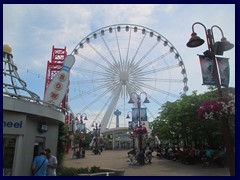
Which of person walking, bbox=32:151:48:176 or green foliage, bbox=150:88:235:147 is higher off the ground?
green foliage, bbox=150:88:235:147

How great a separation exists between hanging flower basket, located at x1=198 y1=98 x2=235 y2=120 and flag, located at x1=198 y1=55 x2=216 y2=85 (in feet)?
2.29

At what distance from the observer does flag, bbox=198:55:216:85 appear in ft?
27.2

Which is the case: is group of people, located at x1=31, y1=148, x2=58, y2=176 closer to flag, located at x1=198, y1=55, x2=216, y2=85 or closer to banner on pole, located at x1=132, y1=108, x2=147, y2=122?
flag, located at x1=198, y1=55, x2=216, y2=85

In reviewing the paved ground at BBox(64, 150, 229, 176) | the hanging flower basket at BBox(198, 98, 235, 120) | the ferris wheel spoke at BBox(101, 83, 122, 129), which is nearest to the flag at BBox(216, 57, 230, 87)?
the hanging flower basket at BBox(198, 98, 235, 120)

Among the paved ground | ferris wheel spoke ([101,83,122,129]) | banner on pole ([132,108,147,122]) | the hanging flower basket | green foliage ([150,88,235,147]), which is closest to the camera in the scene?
the hanging flower basket

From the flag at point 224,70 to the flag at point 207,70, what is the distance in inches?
12.8

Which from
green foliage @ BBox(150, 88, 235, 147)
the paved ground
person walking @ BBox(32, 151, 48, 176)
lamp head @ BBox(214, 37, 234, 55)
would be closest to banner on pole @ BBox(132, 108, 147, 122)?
green foliage @ BBox(150, 88, 235, 147)

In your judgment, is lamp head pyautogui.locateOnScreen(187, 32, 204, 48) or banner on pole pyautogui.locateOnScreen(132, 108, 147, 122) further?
banner on pole pyautogui.locateOnScreen(132, 108, 147, 122)

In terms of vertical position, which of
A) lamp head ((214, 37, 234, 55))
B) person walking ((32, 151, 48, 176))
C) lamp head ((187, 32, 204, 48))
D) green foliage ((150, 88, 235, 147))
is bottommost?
person walking ((32, 151, 48, 176))

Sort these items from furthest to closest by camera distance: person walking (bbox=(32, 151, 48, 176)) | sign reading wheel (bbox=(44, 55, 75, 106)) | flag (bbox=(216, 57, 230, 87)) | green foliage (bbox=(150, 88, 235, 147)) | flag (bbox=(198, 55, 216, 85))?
green foliage (bbox=(150, 88, 235, 147)), sign reading wheel (bbox=(44, 55, 75, 106)), flag (bbox=(216, 57, 230, 87)), flag (bbox=(198, 55, 216, 85)), person walking (bbox=(32, 151, 48, 176))

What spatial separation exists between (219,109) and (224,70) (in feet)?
4.83

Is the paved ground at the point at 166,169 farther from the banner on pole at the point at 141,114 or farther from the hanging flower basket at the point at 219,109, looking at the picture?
the hanging flower basket at the point at 219,109

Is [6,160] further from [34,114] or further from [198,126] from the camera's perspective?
[198,126]
